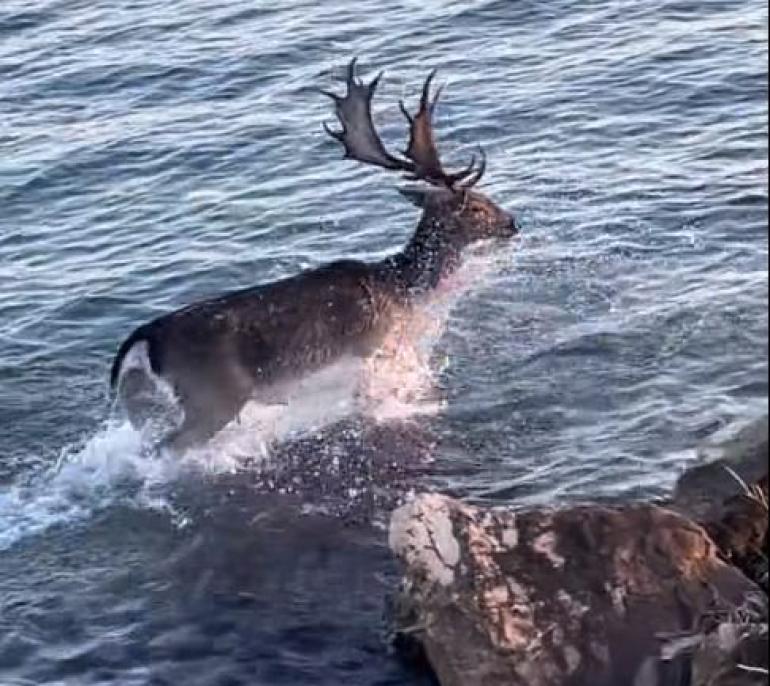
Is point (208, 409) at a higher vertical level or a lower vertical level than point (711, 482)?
lower

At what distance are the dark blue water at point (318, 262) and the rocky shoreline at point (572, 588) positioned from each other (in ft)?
2.41

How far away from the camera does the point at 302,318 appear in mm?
11797

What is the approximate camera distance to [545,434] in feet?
37.0

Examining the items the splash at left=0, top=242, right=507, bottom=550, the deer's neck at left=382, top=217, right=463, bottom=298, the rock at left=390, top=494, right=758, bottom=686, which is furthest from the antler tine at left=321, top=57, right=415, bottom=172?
the rock at left=390, top=494, right=758, bottom=686

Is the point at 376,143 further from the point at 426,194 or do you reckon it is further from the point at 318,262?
the point at 318,262

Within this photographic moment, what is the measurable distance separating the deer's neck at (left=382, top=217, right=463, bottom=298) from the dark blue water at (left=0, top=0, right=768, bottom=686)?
49cm

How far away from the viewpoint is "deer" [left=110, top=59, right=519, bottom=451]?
1151cm

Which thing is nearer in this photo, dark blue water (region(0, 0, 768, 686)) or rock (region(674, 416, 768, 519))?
rock (region(674, 416, 768, 519))

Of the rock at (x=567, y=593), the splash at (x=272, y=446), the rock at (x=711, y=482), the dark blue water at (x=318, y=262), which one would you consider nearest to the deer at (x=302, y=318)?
the splash at (x=272, y=446)

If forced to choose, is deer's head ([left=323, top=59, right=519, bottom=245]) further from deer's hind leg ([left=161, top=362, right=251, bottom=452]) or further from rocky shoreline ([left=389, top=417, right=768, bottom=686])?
rocky shoreline ([left=389, top=417, right=768, bottom=686])

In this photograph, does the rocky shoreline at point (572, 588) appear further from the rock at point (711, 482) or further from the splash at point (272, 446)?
the splash at point (272, 446)

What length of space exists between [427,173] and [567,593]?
5.04 m

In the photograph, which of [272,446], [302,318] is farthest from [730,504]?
[272,446]

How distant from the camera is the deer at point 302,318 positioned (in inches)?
453
